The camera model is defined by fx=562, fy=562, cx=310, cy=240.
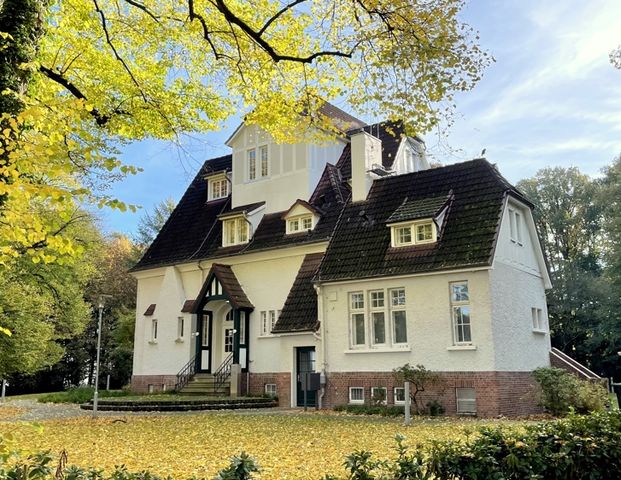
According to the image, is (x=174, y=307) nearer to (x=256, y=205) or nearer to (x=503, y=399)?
(x=256, y=205)

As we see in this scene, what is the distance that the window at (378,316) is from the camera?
20344 mm

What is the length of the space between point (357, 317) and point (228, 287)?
25.9 feet

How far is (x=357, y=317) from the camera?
68.7 feet

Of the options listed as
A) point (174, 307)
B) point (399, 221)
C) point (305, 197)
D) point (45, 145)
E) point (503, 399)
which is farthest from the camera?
point (174, 307)

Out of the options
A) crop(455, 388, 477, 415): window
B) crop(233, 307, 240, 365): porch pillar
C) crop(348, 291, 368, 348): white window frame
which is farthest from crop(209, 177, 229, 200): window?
crop(455, 388, 477, 415): window

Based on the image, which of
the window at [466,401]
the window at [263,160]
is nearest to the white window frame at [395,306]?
the window at [466,401]

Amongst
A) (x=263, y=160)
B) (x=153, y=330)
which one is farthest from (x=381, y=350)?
(x=153, y=330)

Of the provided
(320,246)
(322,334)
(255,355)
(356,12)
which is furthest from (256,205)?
(356,12)

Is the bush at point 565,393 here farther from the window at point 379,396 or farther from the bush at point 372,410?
the window at point 379,396

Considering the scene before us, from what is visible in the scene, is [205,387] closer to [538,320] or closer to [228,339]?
[228,339]

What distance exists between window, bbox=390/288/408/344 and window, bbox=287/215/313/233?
6799 mm

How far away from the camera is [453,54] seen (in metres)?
9.57

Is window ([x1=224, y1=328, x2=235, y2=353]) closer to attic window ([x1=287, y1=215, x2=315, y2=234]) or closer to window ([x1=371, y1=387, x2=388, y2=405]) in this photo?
attic window ([x1=287, y1=215, x2=315, y2=234])

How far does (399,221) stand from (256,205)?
10043 millimetres
